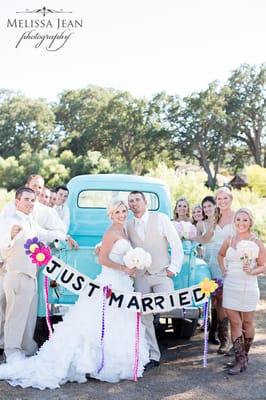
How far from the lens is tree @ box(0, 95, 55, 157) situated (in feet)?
173

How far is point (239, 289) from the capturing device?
504 centimetres

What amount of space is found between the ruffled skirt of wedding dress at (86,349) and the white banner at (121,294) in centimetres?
10

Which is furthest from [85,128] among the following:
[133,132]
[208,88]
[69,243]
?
[69,243]

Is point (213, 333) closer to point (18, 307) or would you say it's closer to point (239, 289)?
point (239, 289)

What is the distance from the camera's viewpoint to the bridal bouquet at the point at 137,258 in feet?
15.3

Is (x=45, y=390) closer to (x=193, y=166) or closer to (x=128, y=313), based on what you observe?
(x=128, y=313)

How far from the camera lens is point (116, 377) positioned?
480 centimetres

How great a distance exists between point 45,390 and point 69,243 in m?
1.47

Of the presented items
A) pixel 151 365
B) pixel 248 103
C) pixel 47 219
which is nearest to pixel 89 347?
pixel 151 365

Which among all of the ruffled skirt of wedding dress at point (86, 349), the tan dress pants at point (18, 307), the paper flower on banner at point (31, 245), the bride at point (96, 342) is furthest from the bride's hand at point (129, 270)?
the tan dress pants at point (18, 307)

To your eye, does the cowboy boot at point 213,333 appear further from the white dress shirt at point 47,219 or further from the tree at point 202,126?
the tree at point 202,126

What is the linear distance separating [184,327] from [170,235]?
1881 mm

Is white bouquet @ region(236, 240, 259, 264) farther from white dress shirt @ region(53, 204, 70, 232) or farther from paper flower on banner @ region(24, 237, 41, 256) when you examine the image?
white dress shirt @ region(53, 204, 70, 232)

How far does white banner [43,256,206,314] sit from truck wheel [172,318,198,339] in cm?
138
